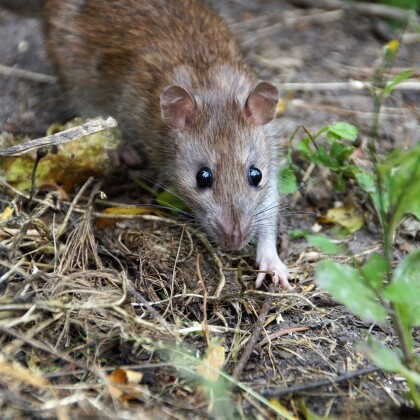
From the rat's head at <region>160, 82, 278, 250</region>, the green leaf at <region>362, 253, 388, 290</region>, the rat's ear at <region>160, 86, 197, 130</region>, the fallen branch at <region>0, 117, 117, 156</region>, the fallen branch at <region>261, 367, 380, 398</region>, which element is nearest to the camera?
the green leaf at <region>362, 253, 388, 290</region>

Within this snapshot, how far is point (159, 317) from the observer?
362cm

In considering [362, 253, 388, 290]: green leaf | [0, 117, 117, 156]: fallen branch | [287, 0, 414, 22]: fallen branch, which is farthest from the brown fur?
[287, 0, 414, 22]: fallen branch

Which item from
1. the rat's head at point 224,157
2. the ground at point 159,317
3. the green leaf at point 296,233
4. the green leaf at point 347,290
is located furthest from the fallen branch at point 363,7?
the green leaf at point 347,290

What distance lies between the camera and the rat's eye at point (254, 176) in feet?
15.1

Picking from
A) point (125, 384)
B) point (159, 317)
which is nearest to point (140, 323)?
point (159, 317)

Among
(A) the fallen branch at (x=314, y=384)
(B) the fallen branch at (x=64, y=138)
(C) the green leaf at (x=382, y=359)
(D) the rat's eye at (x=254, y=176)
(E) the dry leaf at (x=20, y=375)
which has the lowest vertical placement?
(A) the fallen branch at (x=314, y=384)

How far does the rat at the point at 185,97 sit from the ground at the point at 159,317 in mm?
278

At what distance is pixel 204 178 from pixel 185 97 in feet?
2.05

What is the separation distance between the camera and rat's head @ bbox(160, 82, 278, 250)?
4.38 meters

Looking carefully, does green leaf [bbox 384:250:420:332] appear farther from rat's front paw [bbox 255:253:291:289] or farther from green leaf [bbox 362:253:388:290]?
rat's front paw [bbox 255:253:291:289]

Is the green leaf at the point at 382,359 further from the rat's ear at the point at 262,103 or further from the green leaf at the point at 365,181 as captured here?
the rat's ear at the point at 262,103

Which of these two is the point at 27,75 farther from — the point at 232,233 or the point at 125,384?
the point at 125,384

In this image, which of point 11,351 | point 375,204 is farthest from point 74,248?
point 375,204

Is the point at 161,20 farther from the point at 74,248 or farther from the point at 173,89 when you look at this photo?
the point at 74,248
